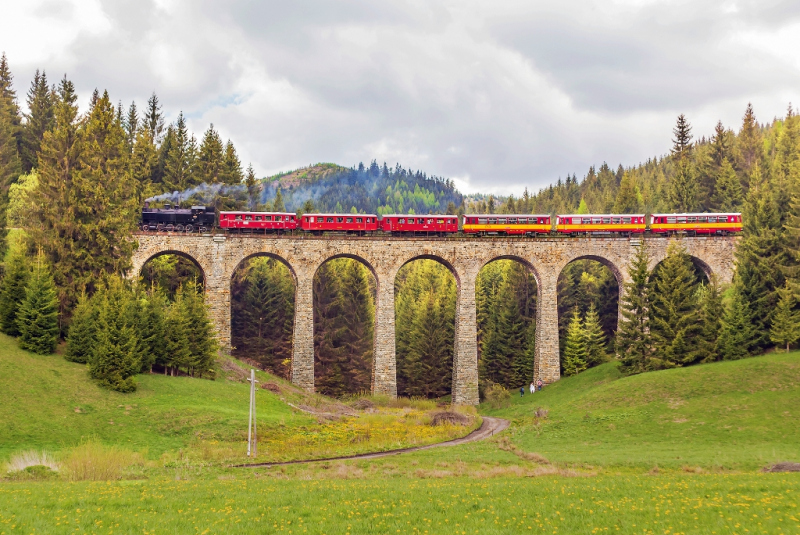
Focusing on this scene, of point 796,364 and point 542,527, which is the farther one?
point 796,364

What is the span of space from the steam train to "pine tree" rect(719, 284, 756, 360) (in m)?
15.8

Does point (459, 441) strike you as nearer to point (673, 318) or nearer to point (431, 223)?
point (673, 318)

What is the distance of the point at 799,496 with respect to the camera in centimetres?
1644

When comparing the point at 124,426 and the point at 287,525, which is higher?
the point at 287,525

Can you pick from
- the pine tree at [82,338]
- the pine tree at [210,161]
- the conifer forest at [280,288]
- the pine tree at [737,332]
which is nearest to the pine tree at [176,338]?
the conifer forest at [280,288]

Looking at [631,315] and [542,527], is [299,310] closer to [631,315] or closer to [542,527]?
[631,315]

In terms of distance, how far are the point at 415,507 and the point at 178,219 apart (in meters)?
50.1

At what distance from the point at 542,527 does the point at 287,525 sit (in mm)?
6536

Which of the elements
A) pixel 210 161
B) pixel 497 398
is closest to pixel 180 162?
pixel 210 161

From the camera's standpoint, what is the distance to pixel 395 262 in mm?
58281

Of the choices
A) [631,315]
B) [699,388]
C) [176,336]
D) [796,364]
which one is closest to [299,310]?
[176,336]

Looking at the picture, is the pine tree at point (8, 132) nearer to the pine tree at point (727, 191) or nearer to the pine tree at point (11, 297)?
the pine tree at point (11, 297)

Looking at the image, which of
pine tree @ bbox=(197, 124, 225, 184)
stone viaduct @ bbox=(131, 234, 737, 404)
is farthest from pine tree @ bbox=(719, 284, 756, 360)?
pine tree @ bbox=(197, 124, 225, 184)

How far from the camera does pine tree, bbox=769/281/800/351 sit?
44.2 meters
